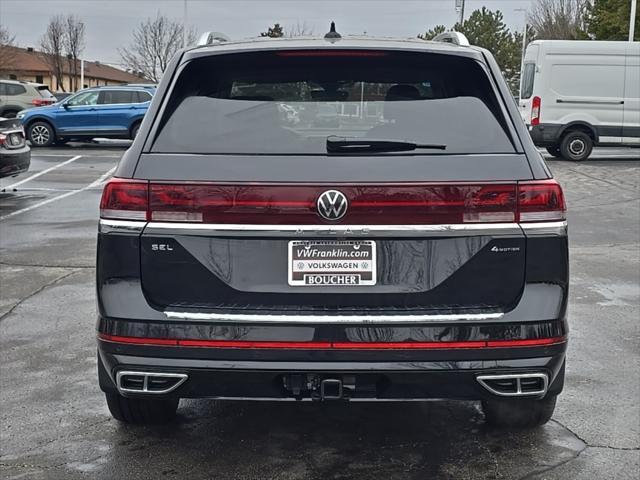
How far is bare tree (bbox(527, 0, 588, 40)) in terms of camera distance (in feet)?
178

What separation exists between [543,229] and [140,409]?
6.75 ft

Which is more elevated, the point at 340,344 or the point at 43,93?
the point at 43,93

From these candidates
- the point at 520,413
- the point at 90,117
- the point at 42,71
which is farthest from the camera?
the point at 42,71

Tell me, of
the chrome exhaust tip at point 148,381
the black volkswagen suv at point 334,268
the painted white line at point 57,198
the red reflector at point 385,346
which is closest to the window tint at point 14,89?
the painted white line at point 57,198

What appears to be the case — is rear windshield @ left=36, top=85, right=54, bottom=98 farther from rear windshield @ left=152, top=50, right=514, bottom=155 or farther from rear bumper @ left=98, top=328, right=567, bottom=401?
rear bumper @ left=98, top=328, right=567, bottom=401

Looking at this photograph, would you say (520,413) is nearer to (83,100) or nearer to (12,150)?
(12,150)

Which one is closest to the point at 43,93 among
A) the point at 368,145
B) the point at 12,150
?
the point at 12,150

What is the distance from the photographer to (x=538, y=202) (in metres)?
3.05

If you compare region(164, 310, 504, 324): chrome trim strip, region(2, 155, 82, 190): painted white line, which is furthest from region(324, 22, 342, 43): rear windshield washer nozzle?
region(2, 155, 82, 190): painted white line

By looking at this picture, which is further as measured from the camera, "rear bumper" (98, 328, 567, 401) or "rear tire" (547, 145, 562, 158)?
"rear tire" (547, 145, 562, 158)

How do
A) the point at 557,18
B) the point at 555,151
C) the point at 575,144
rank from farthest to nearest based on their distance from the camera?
the point at 557,18 < the point at 555,151 < the point at 575,144

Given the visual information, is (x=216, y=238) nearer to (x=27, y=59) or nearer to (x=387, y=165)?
(x=387, y=165)

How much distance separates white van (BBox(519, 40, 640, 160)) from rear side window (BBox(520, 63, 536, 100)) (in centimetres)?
2

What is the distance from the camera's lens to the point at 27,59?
8000 cm
